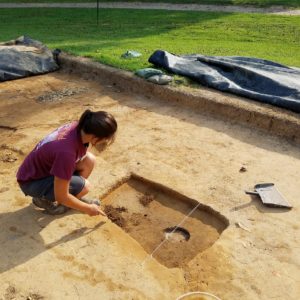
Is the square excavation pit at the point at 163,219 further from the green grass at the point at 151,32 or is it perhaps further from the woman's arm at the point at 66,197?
the green grass at the point at 151,32

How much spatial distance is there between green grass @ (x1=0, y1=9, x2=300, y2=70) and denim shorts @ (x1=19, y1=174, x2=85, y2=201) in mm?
3763

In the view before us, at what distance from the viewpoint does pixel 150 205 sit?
375cm

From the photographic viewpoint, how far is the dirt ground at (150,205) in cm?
279

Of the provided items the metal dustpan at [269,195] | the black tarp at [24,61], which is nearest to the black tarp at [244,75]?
the metal dustpan at [269,195]

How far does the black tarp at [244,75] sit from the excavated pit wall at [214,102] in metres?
0.13

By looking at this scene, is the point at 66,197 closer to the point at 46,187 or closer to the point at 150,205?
the point at 46,187

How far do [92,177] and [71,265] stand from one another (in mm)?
1178

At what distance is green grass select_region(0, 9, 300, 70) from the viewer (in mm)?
8383

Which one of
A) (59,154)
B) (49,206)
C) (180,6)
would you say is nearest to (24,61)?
(49,206)

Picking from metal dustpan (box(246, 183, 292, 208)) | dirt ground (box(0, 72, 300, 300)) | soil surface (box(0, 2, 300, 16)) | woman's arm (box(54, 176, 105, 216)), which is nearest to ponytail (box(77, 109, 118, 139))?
woman's arm (box(54, 176, 105, 216))

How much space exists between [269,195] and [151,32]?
29.1 feet

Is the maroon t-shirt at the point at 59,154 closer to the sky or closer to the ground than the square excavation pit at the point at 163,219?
closer to the sky

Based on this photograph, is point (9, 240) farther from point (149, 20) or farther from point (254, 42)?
point (149, 20)

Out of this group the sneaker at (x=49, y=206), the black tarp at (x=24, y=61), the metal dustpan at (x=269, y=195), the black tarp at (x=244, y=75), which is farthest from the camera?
the black tarp at (x=24, y=61)
